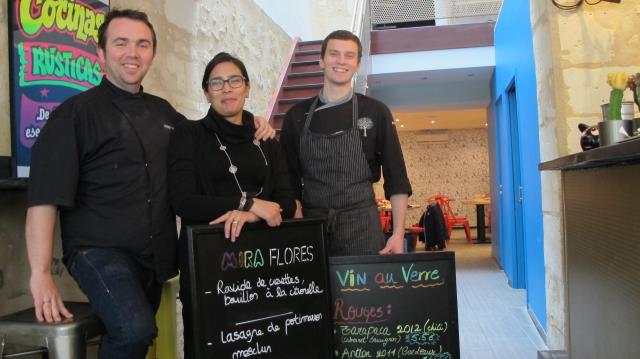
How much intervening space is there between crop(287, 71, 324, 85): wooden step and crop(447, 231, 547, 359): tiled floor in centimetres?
339

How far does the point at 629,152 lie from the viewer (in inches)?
54.7

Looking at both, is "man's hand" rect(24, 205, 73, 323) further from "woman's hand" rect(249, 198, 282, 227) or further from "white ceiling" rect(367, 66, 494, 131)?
"white ceiling" rect(367, 66, 494, 131)

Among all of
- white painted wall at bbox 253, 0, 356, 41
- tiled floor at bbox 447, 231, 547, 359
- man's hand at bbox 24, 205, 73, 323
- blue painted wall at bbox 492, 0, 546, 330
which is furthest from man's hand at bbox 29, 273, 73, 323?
white painted wall at bbox 253, 0, 356, 41

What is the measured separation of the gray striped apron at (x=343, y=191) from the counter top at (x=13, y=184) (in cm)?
103

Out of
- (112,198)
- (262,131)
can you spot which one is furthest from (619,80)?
(112,198)

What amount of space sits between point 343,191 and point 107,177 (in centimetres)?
87

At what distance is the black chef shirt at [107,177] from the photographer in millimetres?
1654

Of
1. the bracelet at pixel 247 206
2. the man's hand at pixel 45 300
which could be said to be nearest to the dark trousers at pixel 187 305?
the bracelet at pixel 247 206

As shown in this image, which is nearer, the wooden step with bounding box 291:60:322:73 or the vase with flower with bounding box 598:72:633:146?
the vase with flower with bounding box 598:72:633:146

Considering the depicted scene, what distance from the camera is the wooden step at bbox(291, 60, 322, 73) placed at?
815 centimetres

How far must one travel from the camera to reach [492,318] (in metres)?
4.92

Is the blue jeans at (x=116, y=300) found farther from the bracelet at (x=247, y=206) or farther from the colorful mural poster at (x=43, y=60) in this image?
the colorful mural poster at (x=43, y=60)

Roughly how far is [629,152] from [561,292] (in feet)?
5.84

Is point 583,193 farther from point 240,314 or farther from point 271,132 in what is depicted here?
point 240,314
